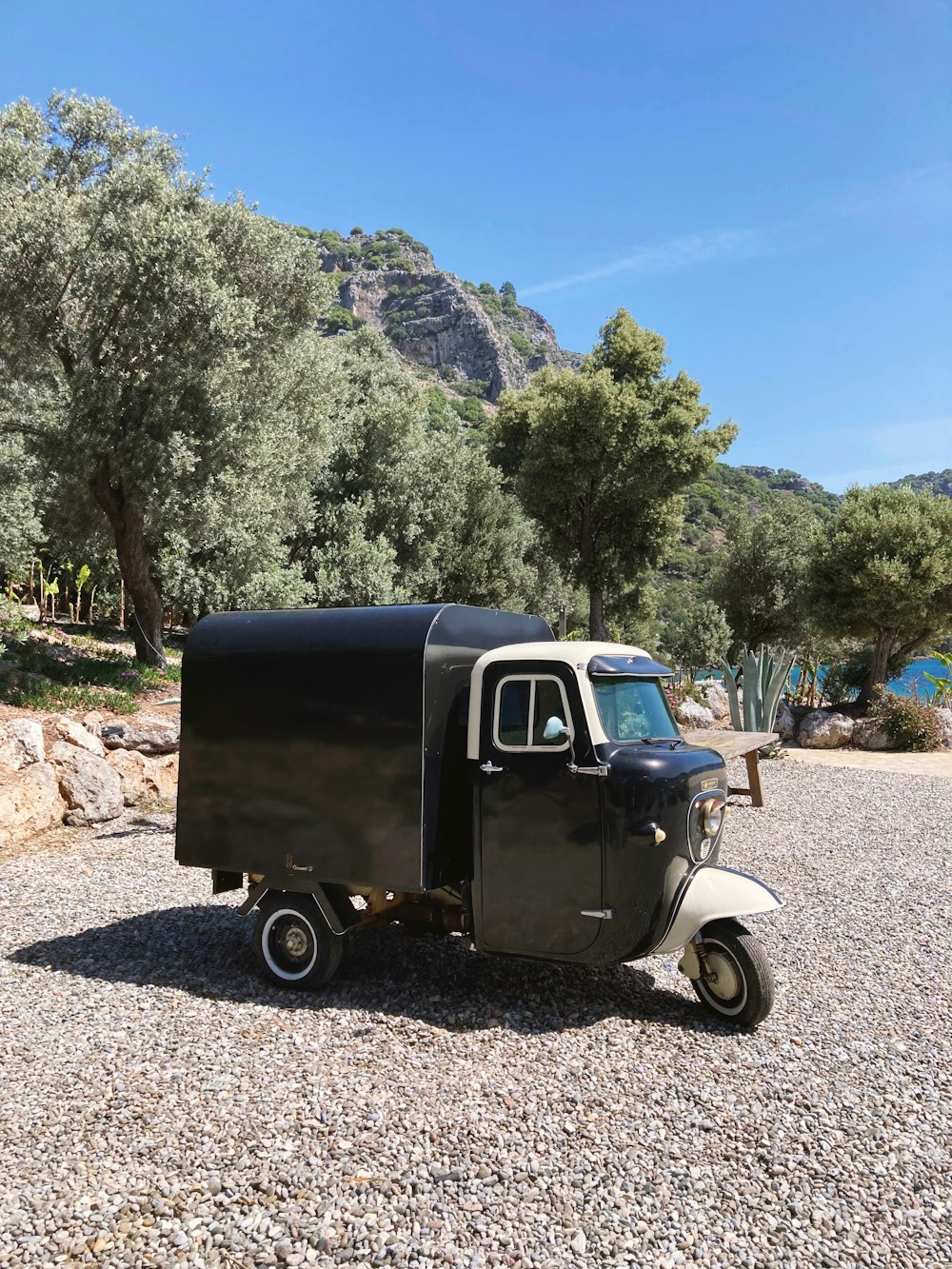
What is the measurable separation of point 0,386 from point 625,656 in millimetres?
15349

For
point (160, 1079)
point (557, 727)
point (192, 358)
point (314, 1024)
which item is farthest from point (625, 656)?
point (192, 358)

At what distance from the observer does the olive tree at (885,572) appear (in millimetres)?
21797

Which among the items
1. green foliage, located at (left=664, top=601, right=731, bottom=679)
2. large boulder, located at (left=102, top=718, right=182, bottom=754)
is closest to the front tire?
large boulder, located at (left=102, top=718, right=182, bottom=754)

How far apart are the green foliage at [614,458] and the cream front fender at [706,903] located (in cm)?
2138

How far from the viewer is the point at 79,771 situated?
1061 centimetres

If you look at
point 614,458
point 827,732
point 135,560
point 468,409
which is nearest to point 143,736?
point 135,560

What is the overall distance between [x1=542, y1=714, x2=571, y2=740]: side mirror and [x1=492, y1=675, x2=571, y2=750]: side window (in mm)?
52

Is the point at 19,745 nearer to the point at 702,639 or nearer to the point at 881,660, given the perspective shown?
the point at 881,660

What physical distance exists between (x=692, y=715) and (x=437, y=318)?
156 m

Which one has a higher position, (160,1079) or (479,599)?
(479,599)

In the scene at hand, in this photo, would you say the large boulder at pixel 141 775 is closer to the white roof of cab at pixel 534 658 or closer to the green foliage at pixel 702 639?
the white roof of cab at pixel 534 658

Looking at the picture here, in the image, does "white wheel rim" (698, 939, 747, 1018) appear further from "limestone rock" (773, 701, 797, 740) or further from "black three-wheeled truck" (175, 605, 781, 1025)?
"limestone rock" (773, 701, 797, 740)

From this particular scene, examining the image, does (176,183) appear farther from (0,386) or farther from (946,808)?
(946,808)

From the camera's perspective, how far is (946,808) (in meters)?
12.3
